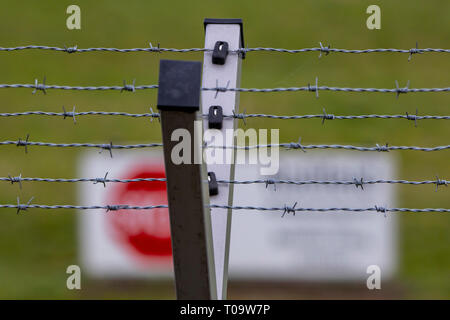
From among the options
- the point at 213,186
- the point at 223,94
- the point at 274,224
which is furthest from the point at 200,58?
the point at 213,186

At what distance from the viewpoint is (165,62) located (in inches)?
72.7

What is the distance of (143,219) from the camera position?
21.2 ft

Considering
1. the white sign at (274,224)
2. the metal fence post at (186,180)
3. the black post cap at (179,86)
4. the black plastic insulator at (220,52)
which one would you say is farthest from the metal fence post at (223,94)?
the white sign at (274,224)

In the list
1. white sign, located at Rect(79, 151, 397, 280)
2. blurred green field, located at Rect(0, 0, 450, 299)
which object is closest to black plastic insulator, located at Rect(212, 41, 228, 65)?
white sign, located at Rect(79, 151, 397, 280)

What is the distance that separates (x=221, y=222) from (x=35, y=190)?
26.0 ft

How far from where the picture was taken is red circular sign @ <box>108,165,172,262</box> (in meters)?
6.33

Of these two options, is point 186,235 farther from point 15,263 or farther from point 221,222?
point 15,263

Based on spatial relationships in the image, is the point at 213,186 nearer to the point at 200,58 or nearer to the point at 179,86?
the point at 179,86

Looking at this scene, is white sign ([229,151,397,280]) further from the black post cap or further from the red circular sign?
the black post cap

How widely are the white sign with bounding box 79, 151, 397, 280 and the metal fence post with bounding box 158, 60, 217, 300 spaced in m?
4.31

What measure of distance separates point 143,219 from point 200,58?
17.5 ft

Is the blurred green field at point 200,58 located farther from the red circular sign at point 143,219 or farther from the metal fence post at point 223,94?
the metal fence post at point 223,94

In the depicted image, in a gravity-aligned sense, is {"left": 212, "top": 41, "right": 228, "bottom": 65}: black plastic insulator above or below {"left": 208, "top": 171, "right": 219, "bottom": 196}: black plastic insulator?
above

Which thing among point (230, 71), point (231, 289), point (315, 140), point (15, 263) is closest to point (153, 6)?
point (315, 140)
